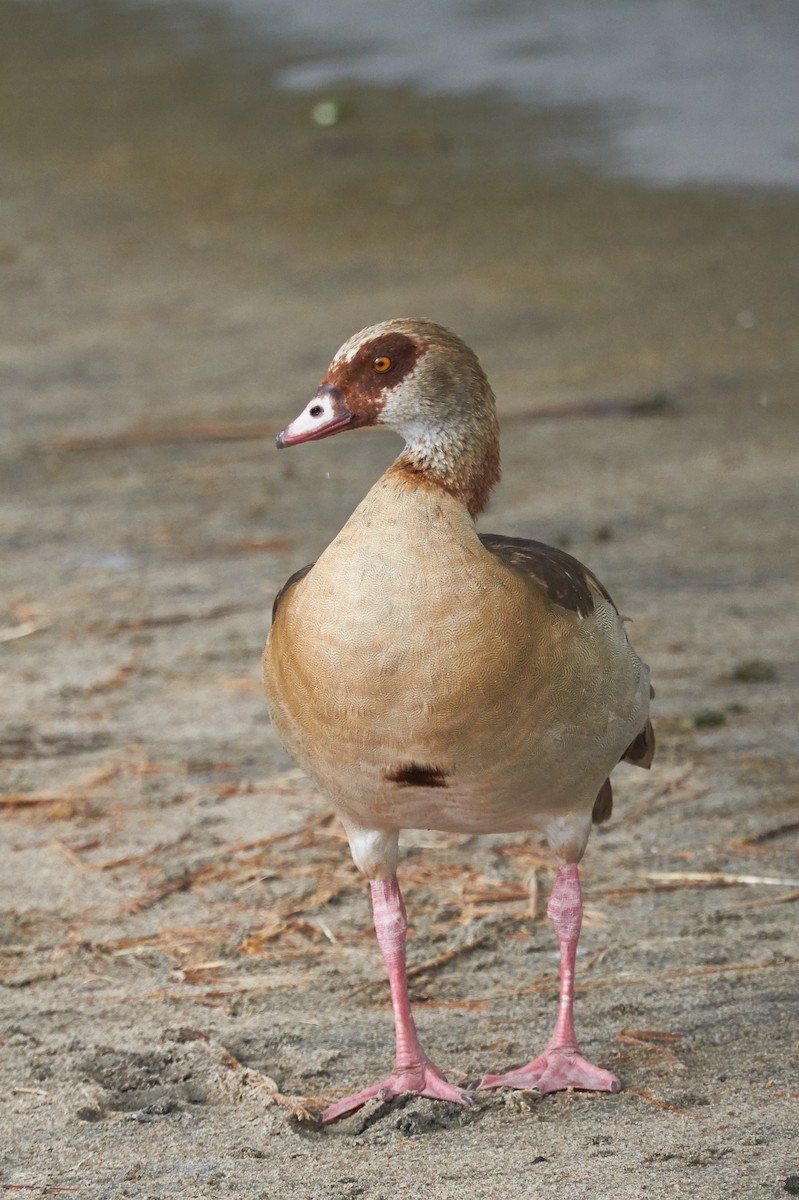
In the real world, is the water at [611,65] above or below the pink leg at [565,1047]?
above

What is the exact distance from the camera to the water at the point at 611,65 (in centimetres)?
1302

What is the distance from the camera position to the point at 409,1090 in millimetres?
3809

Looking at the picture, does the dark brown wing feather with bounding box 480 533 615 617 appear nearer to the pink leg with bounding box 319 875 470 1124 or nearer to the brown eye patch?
the brown eye patch

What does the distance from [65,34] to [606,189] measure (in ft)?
29.5

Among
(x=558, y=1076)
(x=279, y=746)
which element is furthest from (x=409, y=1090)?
(x=279, y=746)

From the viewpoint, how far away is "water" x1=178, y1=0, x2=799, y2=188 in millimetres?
13016

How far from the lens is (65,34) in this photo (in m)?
19.1

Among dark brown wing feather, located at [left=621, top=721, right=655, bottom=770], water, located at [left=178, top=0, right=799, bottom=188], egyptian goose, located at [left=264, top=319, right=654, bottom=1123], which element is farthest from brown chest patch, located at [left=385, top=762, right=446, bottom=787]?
water, located at [left=178, top=0, right=799, bottom=188]

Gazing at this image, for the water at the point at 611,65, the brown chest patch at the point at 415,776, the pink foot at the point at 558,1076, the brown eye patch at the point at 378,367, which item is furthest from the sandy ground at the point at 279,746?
the brown eye patch at the point at 378,367

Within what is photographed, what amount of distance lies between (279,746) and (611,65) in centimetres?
1092

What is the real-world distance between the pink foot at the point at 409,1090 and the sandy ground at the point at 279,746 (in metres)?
0.05

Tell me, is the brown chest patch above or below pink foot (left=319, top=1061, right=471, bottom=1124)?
above

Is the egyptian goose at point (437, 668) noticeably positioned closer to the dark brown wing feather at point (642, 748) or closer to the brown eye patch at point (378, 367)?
the brown eye patch at point (378, 367)

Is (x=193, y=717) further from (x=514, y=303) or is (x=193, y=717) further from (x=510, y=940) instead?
(x=514, y=303)
